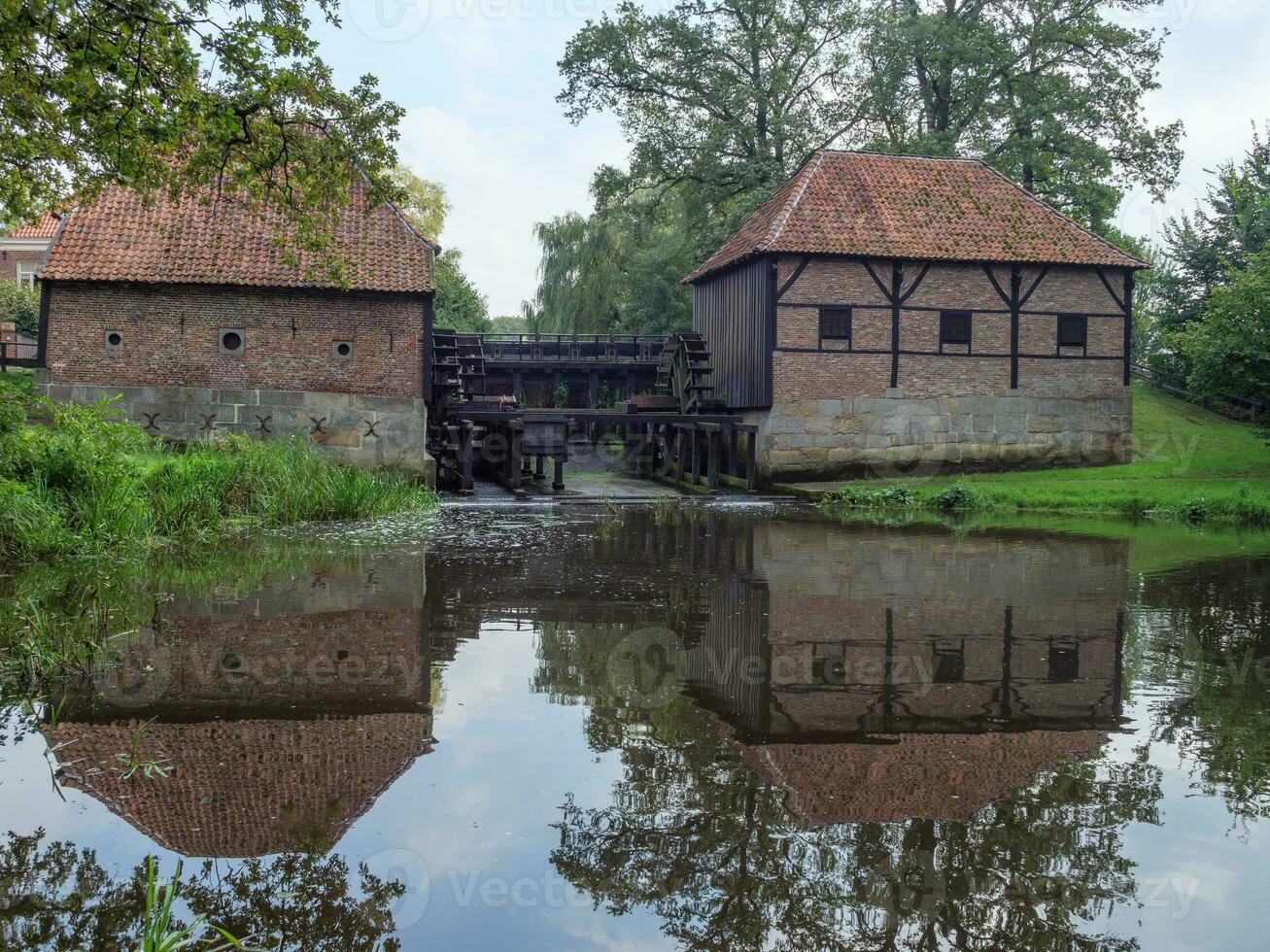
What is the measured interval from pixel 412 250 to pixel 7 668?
15.8 m

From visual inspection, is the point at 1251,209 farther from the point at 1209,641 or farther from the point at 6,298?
the point at 6,298

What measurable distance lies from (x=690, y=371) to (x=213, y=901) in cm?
2165

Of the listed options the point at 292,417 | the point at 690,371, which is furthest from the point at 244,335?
the point at 690,371

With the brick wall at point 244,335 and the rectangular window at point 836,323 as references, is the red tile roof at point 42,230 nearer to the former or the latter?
the brick wall at point 244,335

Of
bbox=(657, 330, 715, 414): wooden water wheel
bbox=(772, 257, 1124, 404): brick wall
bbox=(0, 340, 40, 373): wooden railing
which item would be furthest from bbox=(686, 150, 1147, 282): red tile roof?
bbox=(0, 340, 40, 373): wooden railing

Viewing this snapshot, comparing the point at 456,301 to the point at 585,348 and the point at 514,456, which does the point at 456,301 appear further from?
the point at 514,456

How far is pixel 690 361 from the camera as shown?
25328 mm

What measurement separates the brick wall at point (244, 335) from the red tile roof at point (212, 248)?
31 cm

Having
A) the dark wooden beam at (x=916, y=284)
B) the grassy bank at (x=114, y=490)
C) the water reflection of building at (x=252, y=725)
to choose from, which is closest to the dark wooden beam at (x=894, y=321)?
the dark wooden beam at (x=916, y=284)

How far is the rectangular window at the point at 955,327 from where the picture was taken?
2262 centimetres

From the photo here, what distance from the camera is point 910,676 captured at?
21.1 feet

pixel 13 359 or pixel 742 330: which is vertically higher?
pixel 742 330

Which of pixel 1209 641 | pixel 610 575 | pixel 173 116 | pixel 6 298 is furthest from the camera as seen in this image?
pixel 6 298

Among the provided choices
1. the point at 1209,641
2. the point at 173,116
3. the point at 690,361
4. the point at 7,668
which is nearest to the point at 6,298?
the point at 690,361
